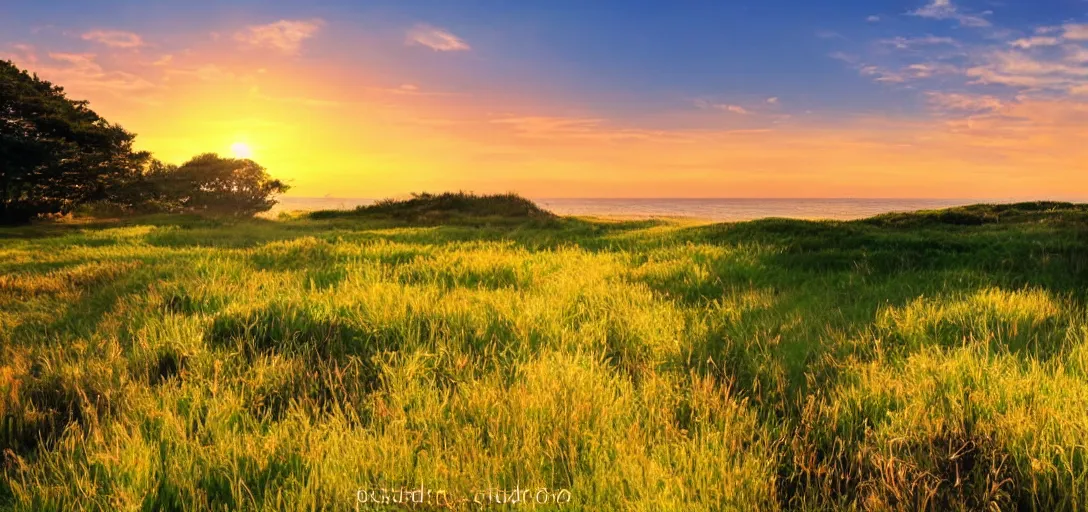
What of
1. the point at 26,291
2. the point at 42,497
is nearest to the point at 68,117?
the point at 26,291

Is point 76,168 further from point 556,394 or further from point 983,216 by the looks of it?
point 983,216

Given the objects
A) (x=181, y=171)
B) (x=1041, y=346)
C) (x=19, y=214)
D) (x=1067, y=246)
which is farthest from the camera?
(x=181, y=171)

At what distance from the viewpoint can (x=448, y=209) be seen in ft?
90.6

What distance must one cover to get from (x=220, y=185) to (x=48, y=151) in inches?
387

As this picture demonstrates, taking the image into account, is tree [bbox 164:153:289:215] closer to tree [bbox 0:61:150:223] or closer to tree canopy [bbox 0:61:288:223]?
tree canopy [bbox 0:61:288:223]

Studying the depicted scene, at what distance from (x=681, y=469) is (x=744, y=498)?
0.92 ft

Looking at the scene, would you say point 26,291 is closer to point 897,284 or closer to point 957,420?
point 957,420

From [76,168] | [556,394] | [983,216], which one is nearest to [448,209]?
[76,168]

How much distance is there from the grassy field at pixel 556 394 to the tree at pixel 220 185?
2704cm

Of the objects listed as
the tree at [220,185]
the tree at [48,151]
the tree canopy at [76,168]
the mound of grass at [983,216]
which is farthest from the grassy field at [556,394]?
the tree at [220,185]

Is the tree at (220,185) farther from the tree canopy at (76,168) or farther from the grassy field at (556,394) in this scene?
the grassy field at (556,394)

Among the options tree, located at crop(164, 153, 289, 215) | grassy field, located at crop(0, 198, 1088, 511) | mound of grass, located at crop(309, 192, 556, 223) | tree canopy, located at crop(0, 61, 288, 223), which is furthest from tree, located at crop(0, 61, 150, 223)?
grassy field, located at crop(0, 198, 1088, 511)

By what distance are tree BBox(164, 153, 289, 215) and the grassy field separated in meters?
27.0

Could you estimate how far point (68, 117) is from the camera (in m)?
24.1
